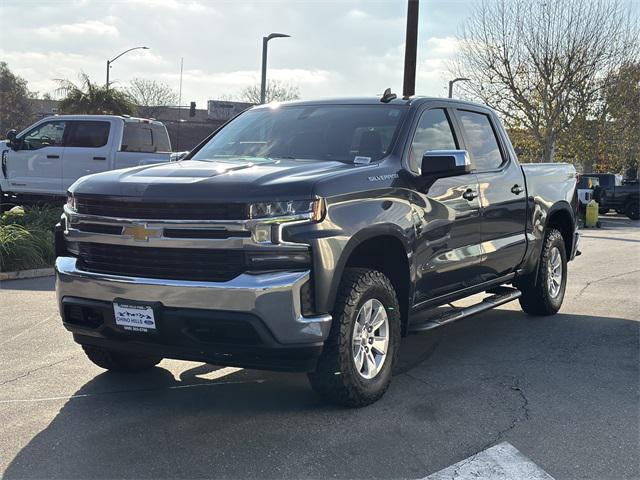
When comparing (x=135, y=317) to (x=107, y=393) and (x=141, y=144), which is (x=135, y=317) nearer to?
(x=107, y=393)

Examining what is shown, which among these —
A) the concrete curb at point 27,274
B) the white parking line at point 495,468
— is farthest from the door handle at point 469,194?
the concrete curb at point 27,274

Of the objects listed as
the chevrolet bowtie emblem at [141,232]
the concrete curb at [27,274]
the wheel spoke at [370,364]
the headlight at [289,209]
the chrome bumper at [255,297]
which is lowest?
the concrete curb at [27,274]

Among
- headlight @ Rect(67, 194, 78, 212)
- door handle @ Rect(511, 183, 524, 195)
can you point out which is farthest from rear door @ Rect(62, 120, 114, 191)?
headlight @ Rect(67, 194, 78, 212)

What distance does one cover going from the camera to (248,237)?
144 inches

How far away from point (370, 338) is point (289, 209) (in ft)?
3.55

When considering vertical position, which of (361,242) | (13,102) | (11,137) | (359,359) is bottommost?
(359,359)

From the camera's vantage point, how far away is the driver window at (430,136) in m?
4.93

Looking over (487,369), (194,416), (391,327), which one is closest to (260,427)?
(194,416)

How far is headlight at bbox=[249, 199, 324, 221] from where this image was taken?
369 centimetres

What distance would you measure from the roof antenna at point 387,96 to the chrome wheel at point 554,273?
266 cm

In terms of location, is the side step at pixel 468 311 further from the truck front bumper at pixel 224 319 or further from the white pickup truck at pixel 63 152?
the white pickup truck at pixel 63 152

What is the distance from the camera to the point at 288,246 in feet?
12.1

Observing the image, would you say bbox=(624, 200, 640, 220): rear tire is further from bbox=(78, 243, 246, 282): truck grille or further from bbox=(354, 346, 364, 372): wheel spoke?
bbox=(78, 243, 246, 282): truck grille

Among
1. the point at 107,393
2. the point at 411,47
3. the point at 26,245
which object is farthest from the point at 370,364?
the point at 411,47
